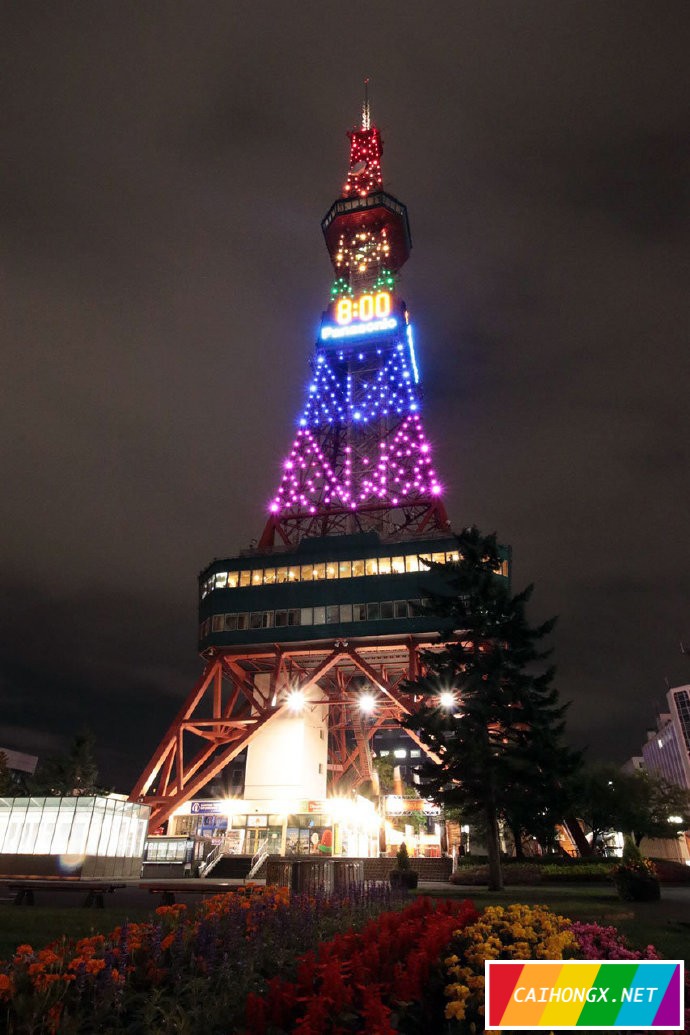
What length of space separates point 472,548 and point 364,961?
24750 millimetres

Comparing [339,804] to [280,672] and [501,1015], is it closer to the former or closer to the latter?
[280,672]

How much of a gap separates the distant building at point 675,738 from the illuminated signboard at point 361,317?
81.0 meters

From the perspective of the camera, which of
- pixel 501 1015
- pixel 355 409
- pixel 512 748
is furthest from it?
pixel 355 409

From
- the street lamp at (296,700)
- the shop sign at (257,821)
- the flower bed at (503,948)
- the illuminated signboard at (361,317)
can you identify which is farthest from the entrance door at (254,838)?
the illuminated signboard at (361,317)

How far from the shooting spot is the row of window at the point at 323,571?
57625mm

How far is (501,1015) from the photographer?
5.28 metres

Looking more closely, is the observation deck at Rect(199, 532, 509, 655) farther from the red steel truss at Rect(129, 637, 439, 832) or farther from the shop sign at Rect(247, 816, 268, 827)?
the shop sign at Rect(247, 816, 268, 827)

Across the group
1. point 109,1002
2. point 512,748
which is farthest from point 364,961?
point 512,748

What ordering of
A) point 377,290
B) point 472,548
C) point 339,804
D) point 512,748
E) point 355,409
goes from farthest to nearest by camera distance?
point 377,290 → point 355,409 → point 339,804 → point 472,548 → point 512,748

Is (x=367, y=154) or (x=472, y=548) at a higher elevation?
(x=367, y=154)

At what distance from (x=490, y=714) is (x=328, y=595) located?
31761 mm

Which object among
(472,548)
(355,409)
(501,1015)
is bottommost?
(501,1015)

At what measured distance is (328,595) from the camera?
5803 cm

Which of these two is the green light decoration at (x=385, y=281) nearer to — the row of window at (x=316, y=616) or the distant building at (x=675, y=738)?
the row of window at (x=316, y=616)
